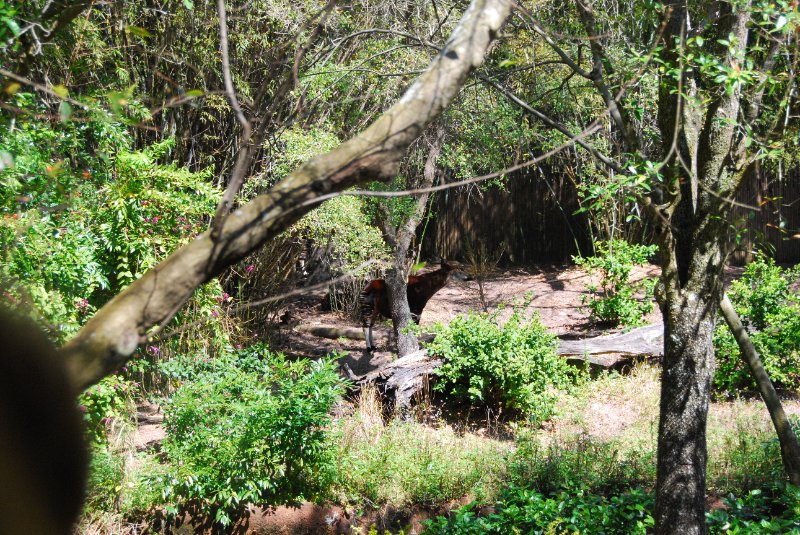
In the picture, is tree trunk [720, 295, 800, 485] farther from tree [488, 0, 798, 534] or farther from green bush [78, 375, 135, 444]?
green bush [78, 375, 135, 444]

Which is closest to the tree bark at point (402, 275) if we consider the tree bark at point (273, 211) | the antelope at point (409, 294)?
the antelope at point (409, 294)

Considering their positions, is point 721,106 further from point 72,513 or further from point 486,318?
point 486,318

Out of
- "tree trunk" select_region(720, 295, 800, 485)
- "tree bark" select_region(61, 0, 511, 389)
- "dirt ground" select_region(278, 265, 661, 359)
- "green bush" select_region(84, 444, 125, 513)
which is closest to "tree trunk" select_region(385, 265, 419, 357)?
"dirt ground" select_region(278, 265, 661, 359)

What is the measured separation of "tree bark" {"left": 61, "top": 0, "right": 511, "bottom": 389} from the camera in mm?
1760

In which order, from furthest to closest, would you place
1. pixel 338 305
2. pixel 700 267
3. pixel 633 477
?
1. pixel 338 305
2. pixel 633 477
3. pixel 700 267

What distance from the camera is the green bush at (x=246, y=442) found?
609 centimetres

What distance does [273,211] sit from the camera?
1.96 m

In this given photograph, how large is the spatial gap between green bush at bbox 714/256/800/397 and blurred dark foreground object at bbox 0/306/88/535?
8582mm

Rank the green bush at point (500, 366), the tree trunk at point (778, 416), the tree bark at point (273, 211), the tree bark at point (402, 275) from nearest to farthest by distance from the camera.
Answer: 1. the tree bark at point (273, 211)
2. the tree trunk at point (778, 416)
3. the green bush at point (500, 366)
4. the tree bark at point (402, 275)

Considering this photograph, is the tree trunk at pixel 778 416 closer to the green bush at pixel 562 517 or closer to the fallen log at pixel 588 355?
the green bush at pixel 562 517

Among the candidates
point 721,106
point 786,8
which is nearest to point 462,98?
point 721,106

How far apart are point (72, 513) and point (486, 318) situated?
→ 305 inches

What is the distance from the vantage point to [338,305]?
1440cm

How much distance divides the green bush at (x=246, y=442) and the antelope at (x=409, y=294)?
4400mm
